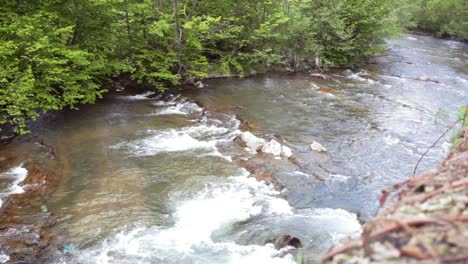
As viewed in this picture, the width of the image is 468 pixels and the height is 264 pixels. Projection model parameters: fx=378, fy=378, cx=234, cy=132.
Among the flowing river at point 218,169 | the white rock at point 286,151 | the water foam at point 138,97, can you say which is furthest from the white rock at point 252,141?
the water foam at point 138,97

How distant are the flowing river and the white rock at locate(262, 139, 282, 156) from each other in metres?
0.53

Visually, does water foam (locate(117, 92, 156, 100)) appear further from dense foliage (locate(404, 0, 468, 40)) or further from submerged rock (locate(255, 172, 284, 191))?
dense foliage (locate(404, 0, 468, 40))

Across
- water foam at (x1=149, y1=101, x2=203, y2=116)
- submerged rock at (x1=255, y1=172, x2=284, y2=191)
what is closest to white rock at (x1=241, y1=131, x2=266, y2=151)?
submerged rock at (x1=255, y1=172, x2=284, y2=191)

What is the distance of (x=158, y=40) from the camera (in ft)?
61.6

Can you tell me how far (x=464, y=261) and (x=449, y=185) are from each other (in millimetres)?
826

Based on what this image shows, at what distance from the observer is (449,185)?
2748 millimetres

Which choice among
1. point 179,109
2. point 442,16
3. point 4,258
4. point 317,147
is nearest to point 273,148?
point 317,147

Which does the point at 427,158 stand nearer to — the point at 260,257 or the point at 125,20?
the point at 260,257

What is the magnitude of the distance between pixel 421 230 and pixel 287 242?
4.94m

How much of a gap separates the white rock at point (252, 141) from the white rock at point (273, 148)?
0.50ft

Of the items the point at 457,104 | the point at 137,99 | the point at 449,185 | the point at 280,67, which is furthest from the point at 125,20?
the point at 449,185

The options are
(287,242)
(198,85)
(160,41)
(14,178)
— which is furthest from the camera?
(198,85)

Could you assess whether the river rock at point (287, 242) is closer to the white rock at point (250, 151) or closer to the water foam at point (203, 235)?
the water foam at point (203, 235)

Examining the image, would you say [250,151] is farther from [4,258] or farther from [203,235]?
[4,258]
